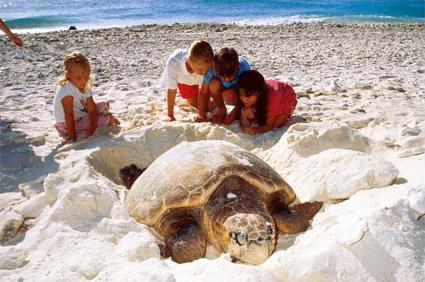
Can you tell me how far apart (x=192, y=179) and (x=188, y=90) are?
7.14 feet

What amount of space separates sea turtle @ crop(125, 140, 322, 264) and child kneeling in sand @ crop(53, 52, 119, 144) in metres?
1.24

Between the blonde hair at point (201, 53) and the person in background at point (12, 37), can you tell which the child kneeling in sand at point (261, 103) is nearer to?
the blonde hair at point (201, 53)

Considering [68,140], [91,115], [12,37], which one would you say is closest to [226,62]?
[91,115]

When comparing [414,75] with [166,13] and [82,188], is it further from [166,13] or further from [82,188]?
[166,13]

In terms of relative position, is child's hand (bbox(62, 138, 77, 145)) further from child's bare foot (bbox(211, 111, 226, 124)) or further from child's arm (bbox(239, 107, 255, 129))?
child's arm (bbox(239, 107, 255, 129))

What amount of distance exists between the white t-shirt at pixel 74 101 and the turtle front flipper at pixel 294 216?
205 cm

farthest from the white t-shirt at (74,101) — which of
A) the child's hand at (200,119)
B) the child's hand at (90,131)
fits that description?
the child's hand at (200,119)

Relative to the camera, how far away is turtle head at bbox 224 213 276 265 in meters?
2.21

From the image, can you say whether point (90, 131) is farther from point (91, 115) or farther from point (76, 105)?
point (76, 105)

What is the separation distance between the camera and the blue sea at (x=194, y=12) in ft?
56.4

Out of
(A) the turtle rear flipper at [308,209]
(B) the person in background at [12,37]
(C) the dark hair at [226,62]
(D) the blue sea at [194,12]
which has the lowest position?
(D) the blue sea at [194,12]

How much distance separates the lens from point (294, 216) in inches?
102

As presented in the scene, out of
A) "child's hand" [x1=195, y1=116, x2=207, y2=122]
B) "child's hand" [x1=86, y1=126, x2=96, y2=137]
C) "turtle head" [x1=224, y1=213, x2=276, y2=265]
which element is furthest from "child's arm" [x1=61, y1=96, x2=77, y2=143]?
"turtle head" [x1=224, y1=213, x2=276, y2=265]

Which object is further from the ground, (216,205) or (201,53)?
(201,53)
